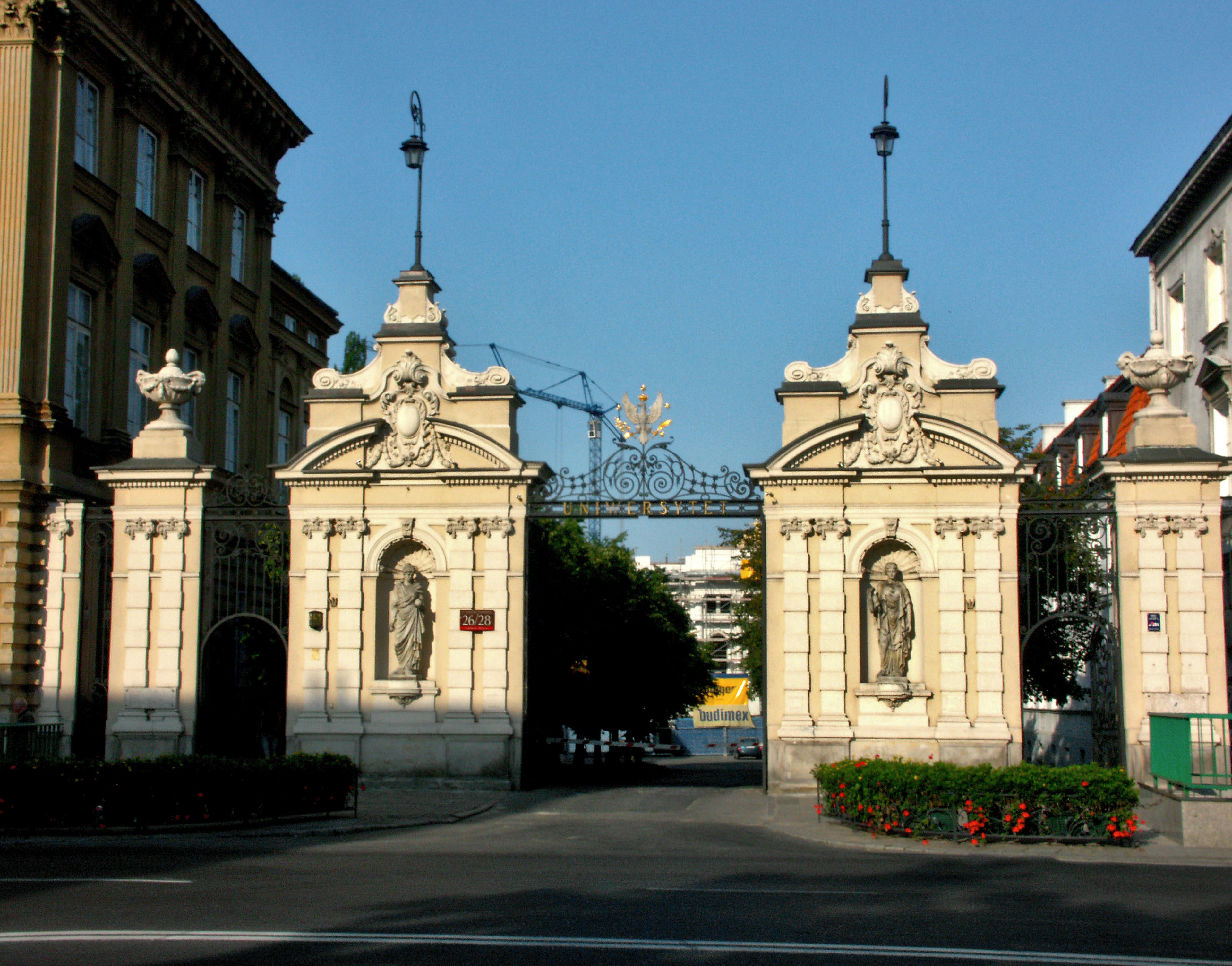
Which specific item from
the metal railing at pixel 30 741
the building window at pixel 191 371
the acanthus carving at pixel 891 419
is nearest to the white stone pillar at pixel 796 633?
the acanthus carving at pixel 891 419

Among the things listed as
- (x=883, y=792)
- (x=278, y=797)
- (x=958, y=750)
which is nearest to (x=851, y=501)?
(x=958, y=750)

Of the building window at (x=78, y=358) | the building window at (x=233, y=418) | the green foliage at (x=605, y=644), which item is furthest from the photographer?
the green foliage at (x=605, y=644)

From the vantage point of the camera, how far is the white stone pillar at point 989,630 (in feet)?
78.1

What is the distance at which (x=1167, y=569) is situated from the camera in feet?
77.5

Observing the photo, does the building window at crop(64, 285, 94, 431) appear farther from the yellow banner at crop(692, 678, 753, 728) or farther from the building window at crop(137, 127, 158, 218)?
the yellow banner at crop(692, 678, 753, 728)

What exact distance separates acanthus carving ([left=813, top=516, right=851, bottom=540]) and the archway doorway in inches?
454

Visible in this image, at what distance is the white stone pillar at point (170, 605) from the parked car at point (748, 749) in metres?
47.1

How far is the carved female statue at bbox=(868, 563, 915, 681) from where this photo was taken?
2428cm

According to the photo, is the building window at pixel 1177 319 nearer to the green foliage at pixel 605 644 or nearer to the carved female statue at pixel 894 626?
the carved female statue at pixel 894 626

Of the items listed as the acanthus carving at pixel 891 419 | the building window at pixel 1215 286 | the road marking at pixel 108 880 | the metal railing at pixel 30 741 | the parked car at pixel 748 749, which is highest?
the building window at pixel 1215 286

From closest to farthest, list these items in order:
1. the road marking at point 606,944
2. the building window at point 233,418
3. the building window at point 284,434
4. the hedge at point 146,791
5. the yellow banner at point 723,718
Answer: the road marking at point 606,944
the hedge at point 146,791
the building window at point 233,418
the building window at point 284,434
the yellow banner at point 723,718

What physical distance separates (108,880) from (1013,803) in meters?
11.3

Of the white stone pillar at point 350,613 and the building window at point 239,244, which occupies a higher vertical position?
the building window at point 239,244

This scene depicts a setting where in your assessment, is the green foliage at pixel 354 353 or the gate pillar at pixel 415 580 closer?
the gate pillar at pixel 415 580
